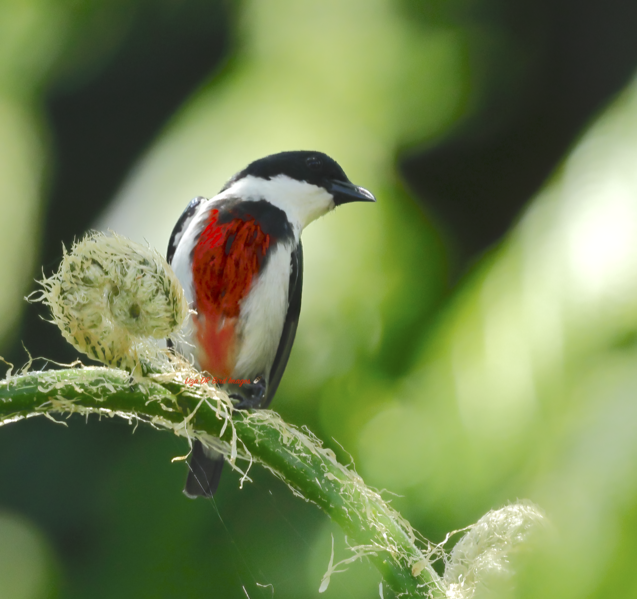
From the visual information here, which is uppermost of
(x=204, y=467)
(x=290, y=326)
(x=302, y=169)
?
(x=302, y=169)

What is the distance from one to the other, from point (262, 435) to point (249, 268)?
591mm

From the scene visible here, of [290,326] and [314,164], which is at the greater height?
[314,164]

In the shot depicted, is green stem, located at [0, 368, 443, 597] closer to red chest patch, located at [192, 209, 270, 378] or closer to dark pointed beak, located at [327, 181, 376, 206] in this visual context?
red chest patch, located at [192, 209, 270, 378]

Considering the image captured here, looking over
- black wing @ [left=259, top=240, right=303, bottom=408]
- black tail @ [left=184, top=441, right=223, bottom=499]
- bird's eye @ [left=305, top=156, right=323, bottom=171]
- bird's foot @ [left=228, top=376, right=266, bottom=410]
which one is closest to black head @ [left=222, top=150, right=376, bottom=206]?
bird's eye @ [left=305, top=156, right=323, bottom=171]

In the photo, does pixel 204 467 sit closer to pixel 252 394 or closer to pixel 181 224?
pixel 252 394

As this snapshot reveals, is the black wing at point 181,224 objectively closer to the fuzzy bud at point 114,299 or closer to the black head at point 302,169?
the black head at point 302,169

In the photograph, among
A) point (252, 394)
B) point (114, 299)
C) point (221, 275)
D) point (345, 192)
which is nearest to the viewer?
point (114, 299)

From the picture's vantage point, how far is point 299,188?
143 cm

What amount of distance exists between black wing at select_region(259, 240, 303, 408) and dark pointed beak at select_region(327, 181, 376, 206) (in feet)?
0.54

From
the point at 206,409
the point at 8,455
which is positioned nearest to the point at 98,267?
the point at 206,409

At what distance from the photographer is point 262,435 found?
0.58 meters

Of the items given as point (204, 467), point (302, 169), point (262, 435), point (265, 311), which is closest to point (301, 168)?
point (302, 169)

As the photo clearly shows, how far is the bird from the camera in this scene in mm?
1115

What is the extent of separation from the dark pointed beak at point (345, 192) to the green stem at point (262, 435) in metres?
0.84
